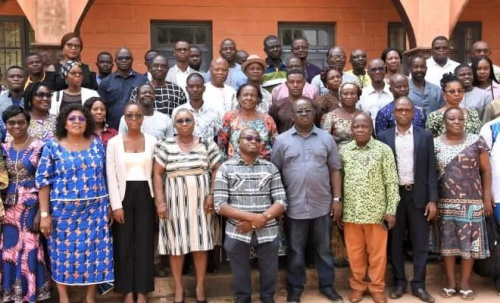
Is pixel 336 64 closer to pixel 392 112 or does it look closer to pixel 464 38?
pixel 392 112

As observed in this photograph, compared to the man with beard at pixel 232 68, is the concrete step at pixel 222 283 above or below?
below

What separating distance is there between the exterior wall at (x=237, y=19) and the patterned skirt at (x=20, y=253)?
15.5 ft

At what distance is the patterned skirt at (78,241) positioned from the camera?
14.3 feet

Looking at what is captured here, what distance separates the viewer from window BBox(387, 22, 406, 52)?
377 inches

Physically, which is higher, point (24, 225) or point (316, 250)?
point (24, 225)

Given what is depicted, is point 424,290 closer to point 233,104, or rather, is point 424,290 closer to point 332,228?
point 332,228

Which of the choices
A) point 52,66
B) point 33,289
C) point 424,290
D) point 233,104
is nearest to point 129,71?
point 52,66

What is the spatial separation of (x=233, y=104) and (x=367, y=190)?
1.51 m

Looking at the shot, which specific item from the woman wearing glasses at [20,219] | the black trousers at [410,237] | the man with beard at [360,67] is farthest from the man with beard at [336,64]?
the woman wearing glasses at [20,219]

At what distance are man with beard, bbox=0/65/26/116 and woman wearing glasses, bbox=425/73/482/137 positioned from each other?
366cm

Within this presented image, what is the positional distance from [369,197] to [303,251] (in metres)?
0.69

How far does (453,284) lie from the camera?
5039 mm

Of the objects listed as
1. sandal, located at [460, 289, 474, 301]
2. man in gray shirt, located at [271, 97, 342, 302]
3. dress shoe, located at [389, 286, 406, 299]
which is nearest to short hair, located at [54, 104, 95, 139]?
man in gray shirt, located at [271, 97, 342, 302]

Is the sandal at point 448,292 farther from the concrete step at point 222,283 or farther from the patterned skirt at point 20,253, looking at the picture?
the patterned skirt at point 20,253
